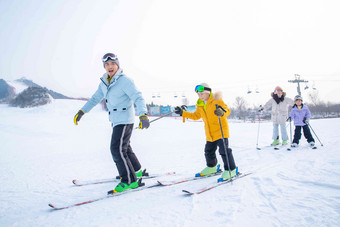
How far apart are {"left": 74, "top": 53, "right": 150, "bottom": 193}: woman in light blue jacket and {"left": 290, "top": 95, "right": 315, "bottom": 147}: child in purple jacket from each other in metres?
Result: 5.35

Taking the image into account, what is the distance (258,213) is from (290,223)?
0.89 feet

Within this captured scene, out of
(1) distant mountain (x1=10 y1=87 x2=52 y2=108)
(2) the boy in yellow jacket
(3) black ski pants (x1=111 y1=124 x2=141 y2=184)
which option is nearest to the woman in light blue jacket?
(3) black ski pants (x1=111 y1=124 x2=141 y2=184)

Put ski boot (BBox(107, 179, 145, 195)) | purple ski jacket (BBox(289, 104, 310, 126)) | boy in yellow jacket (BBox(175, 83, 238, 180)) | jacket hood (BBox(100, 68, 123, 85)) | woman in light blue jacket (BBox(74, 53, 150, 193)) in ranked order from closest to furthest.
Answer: ski boot (BBox(107, 179, 145, 195))
woman in light blue jacket (BBox(74, 53, 150, 193))
jacket hood (BBox(100, 68, 123, 85))
boy in yellow jacket (BBox(175, 83, 238, 180))
purple ski jacket (BBox(289, 104, 310, 126))

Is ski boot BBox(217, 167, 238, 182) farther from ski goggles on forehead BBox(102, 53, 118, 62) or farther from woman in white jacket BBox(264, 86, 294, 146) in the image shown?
woman in white jacket BBox(264, 86, 294, 146)

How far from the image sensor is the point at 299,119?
611 centimetres

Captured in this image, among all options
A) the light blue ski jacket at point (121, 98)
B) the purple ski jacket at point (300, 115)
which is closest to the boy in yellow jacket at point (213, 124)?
the light blue ski jacket at point (121, 98)

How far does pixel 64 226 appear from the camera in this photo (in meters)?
1.88

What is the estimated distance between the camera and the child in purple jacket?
232 inches

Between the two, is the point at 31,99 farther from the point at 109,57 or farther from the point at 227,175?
the point at 227,175

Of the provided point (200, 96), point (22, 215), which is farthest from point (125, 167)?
point (200, 96)

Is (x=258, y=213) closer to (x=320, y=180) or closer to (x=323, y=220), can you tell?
(x=323, y=220)

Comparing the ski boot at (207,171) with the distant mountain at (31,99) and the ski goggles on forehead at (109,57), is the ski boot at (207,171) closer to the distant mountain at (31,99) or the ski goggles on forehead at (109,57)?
the ski goggles on forehead at (109,57)

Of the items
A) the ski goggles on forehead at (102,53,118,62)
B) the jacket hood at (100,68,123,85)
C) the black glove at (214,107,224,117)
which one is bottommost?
the black glove at (214,107,224,117)

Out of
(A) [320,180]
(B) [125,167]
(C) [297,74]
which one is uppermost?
(C) [297,74]
